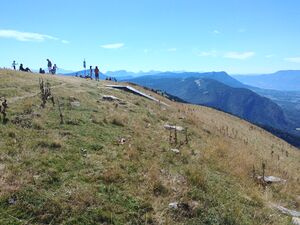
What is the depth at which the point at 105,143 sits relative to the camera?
53.1ft

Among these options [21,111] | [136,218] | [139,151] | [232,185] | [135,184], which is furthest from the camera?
[21,111]

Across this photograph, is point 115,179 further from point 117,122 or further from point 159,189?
point 117,122

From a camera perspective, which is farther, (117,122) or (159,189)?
(117,122)

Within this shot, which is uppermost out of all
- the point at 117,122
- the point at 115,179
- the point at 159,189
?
the point at 117,122

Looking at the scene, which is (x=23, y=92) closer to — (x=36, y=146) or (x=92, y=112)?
(x=92, y=112)

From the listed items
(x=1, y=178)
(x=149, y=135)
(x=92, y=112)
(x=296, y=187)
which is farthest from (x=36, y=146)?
(x=296, y=187)

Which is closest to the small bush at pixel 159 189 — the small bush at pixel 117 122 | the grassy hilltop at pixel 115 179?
the grassy hilltop at pixel 115 179

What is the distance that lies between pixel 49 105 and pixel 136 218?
14.8m

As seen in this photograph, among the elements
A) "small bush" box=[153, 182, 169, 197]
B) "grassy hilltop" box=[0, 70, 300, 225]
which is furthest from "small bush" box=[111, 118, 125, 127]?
"small bush" box=[153, 182, 169, 197]

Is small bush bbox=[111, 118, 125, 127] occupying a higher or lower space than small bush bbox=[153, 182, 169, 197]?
higher

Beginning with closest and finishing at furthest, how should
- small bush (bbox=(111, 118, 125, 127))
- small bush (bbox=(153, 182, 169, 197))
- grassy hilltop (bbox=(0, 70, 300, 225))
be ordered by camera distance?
grassy hilltop (bbox=(0, 70, 300, 225))
small bush (bbox=(153, 182, 169, 197))
small bush (bbox=(111, 118, 125, 127))

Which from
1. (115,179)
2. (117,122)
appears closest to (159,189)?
(115,179)

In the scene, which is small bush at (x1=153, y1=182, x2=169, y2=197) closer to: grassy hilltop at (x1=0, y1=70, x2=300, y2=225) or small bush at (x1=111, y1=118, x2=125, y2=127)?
grassy hilltop at (x1=0, y1=70, x2=300, y2=225)

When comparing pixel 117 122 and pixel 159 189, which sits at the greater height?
pixel 117 122
